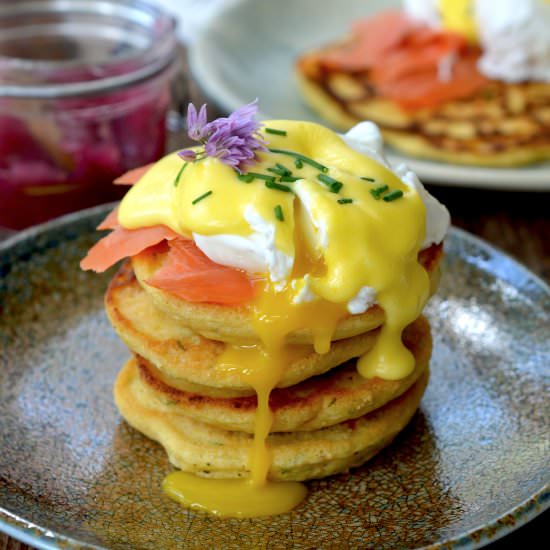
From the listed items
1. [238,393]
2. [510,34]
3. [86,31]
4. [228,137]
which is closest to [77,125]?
[86,31]

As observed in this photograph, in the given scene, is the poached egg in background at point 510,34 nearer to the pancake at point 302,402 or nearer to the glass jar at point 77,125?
the glass jar at point 77,125

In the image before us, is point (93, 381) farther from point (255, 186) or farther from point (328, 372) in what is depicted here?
point (255, 186)

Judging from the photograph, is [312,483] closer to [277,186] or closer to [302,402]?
[302,402]

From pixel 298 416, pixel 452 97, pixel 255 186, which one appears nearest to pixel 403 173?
pixel 255 186

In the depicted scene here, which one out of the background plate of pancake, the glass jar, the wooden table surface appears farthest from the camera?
the background plate of pancake

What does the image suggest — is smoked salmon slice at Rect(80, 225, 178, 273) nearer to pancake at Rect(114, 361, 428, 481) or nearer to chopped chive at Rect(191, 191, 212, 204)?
chopped chive at Rect(191, 191, 212, 204)

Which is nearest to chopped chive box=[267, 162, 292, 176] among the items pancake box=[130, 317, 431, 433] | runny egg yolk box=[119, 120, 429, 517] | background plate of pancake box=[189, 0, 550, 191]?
runny egg yolk box=[119, 120, 429, 517]
